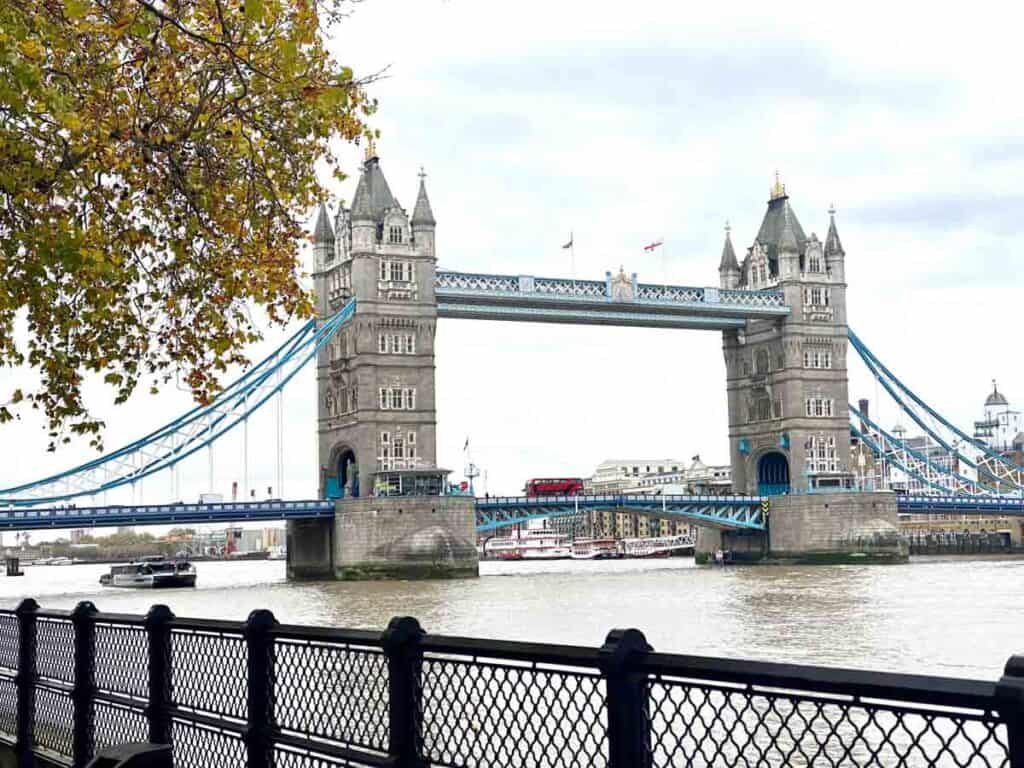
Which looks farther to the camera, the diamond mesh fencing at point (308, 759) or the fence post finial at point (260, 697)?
the fence post finial at point (260, 697)

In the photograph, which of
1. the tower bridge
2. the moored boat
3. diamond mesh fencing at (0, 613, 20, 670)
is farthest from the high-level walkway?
diamond mesh fencing at (0, 613, 20, 670)

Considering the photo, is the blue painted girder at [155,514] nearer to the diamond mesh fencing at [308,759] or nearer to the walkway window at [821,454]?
the walkway window at [821,454]

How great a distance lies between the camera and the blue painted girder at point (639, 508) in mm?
62500

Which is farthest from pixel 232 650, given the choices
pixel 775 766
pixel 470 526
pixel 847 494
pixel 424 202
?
pixel 847 494

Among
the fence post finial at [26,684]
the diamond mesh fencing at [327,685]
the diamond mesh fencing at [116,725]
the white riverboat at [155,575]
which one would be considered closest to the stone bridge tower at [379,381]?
the white riverboat at [155,575]

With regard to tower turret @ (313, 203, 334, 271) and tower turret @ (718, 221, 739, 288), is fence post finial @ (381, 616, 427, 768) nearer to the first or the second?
tower turret @ (313, 203, 334, 271)

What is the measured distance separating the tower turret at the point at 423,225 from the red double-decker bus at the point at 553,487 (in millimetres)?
14010

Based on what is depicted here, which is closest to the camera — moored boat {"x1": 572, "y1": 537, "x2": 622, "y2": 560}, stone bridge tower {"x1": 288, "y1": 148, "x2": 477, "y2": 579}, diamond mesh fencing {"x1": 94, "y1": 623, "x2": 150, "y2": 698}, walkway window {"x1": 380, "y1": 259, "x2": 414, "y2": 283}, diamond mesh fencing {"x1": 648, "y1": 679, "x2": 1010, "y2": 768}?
diamond mesh fencing {"x1": 648, "y1": 679, "x2": 1010, "y2": 768}

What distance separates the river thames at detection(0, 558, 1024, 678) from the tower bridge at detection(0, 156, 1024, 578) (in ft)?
12.4

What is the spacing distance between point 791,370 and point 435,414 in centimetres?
2034

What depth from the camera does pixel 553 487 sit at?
69875 millimetres

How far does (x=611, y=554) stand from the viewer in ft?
387

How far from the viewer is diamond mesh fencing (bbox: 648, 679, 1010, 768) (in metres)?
3.10

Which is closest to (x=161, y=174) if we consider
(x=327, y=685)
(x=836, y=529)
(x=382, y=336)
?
(x=327, y=685)
